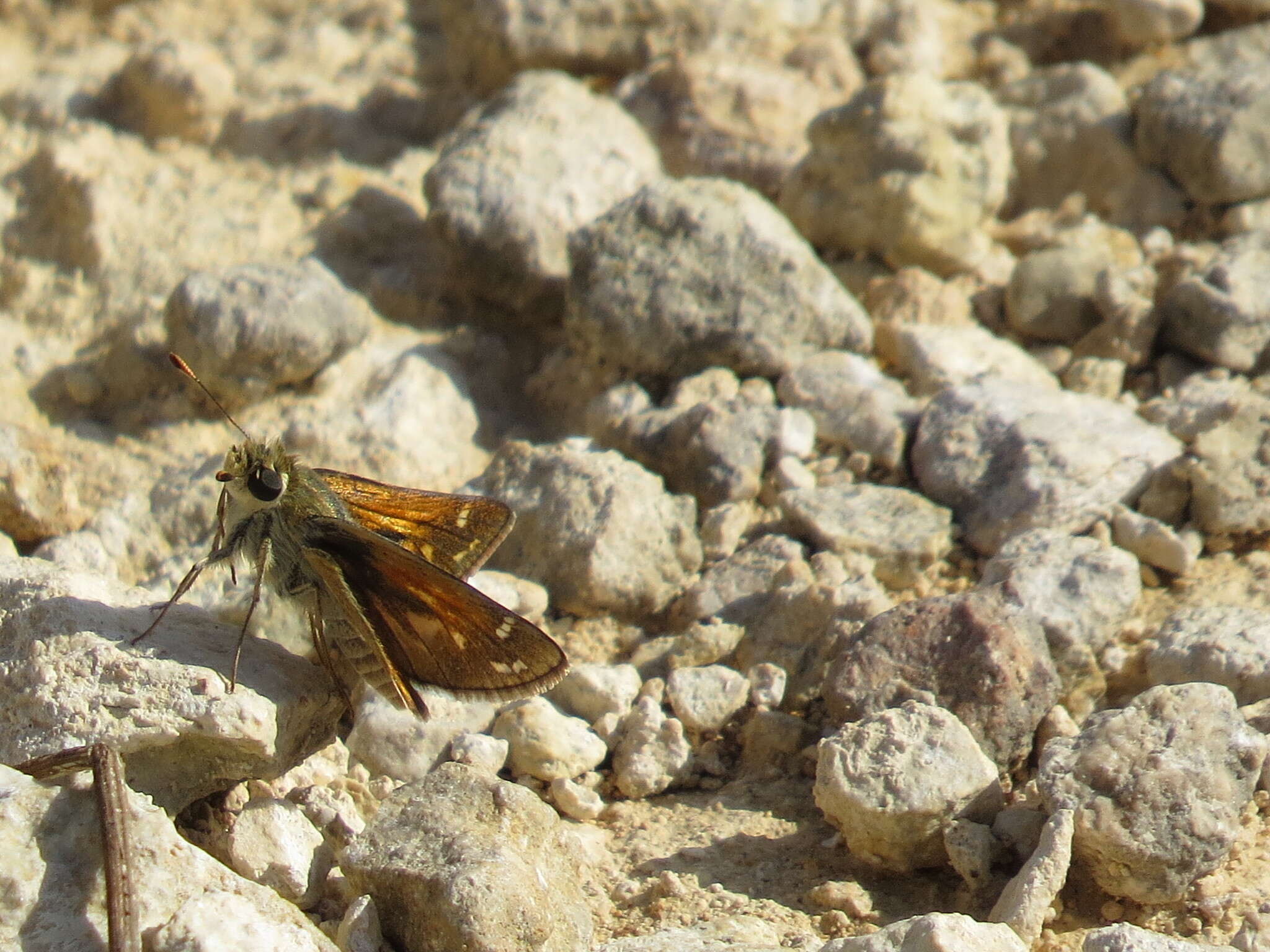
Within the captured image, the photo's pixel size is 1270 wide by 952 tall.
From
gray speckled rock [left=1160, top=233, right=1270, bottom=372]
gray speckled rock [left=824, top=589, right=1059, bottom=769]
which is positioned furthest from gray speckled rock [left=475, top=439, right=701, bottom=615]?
gray speckled rock [left=1160, top=233, right=1270, bottom=372]

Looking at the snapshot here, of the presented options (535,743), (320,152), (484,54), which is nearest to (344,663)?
(535,743)

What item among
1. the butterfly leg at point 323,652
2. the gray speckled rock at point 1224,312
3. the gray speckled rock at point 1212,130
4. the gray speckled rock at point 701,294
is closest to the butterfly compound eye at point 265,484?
the butterfly leg at point 323,652

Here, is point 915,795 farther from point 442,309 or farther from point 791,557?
point 442,309

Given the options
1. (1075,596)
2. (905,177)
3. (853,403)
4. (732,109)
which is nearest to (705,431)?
(853,403)

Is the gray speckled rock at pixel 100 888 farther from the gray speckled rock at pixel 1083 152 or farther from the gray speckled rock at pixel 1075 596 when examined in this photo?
the gray speckled rock at pixel 1083 152

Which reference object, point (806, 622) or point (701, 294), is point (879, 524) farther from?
point (701, 294)

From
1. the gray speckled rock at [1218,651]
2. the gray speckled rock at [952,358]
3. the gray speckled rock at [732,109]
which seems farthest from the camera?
the gray speckled rock at [732,109]

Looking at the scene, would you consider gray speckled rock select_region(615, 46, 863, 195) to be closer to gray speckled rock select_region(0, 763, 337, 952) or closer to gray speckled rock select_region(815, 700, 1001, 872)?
gray speckled rock select_region(815, 700, 1001, 872)
